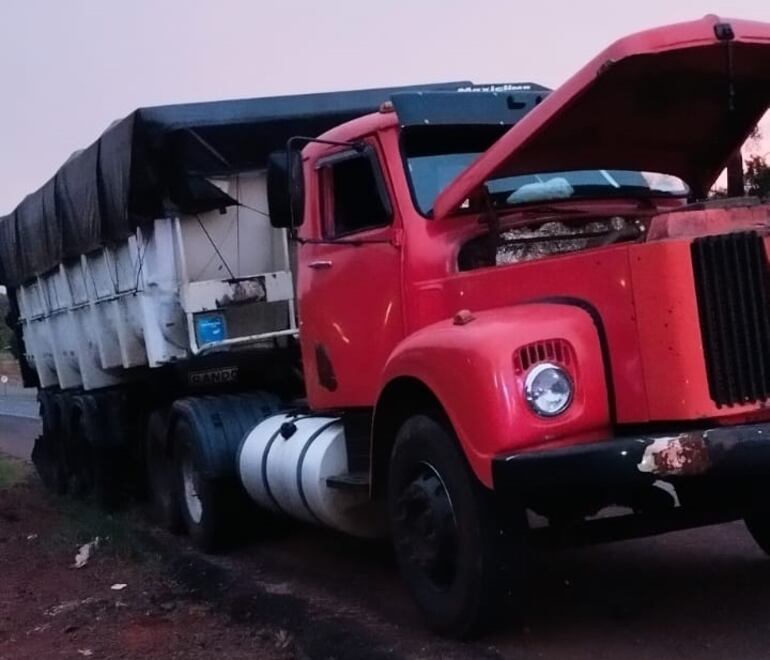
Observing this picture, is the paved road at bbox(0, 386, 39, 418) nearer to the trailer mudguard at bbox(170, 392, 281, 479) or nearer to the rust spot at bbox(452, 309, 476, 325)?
the trailer mudguard at bbox(170, 392, 281, 479)

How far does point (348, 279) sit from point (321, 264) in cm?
33

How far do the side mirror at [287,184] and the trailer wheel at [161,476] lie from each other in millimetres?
3665

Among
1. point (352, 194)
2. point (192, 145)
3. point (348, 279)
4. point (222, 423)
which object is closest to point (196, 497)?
point (222, 423)

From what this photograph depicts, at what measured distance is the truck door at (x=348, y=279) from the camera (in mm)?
7133

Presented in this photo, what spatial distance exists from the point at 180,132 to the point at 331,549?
10.0ft

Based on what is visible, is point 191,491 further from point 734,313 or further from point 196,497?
point 734,313

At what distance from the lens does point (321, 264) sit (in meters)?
7.73

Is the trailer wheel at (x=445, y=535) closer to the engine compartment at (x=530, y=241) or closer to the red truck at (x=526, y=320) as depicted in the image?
the red truck at (x=526, y=320)

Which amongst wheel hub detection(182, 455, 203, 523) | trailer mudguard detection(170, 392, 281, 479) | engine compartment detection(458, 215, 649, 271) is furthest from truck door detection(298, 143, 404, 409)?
wheel hub detection(182, 455, 203, 523)

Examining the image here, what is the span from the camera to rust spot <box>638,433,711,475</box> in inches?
206

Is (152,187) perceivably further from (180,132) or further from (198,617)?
(198,617)

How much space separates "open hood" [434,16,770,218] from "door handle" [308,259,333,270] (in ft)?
3.31

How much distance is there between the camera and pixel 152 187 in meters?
9.84

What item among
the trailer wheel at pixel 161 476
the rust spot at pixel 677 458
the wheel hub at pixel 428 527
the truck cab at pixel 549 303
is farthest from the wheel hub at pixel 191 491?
the rust spot at pixel 677 458
